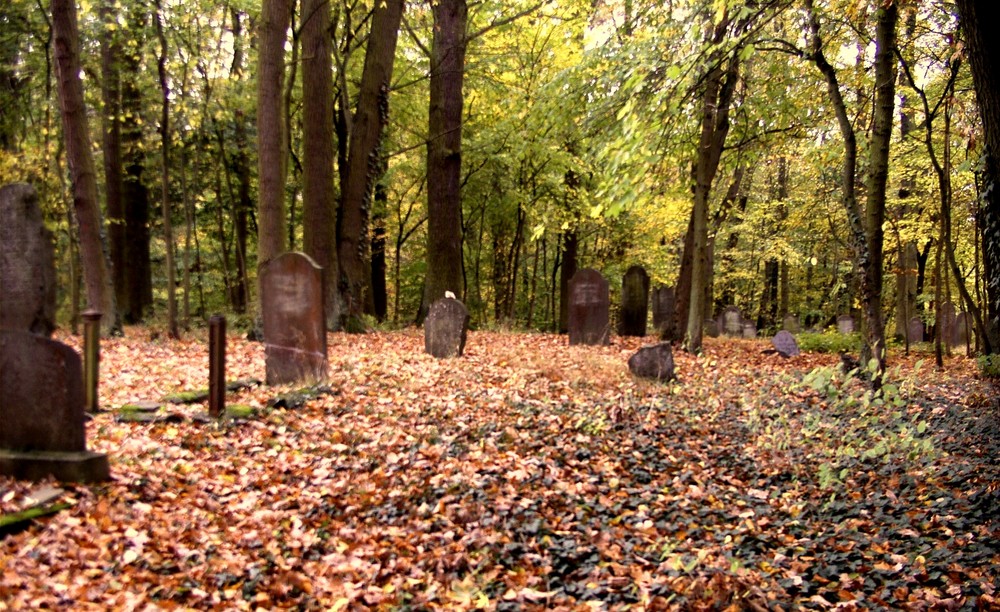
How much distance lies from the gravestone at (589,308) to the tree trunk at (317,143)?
5089 mm

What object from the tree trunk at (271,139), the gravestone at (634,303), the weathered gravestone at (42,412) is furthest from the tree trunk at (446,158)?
the weathered gravestone at (42,412)

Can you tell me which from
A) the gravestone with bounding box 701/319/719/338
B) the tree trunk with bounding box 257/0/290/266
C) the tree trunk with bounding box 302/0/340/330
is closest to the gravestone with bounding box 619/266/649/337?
the gravestone with bounding box 701/319/719/338

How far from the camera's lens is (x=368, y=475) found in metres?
5.58

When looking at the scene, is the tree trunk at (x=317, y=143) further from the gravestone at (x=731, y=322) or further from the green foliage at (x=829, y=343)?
the gravestone at (x=731, y=322)

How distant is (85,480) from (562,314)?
53.7 ft

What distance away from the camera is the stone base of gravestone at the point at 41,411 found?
435 cm

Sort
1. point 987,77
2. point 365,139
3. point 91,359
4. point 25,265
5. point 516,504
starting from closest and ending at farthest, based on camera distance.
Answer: point 987,77, point 25,265, point 516,504, point 91,359, point 365,139

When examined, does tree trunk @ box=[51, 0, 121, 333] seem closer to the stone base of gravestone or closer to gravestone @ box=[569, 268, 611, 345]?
the stone base of gravestone

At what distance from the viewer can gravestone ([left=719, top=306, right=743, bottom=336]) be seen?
2211 cm

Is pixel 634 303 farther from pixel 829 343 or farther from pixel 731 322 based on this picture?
pixel 731 322

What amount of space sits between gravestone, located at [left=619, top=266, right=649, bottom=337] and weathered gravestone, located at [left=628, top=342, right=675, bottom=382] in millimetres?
6945

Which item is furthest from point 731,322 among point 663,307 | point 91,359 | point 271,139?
point 91,359

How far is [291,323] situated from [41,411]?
3489 millimetres

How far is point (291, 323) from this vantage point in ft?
25.5
